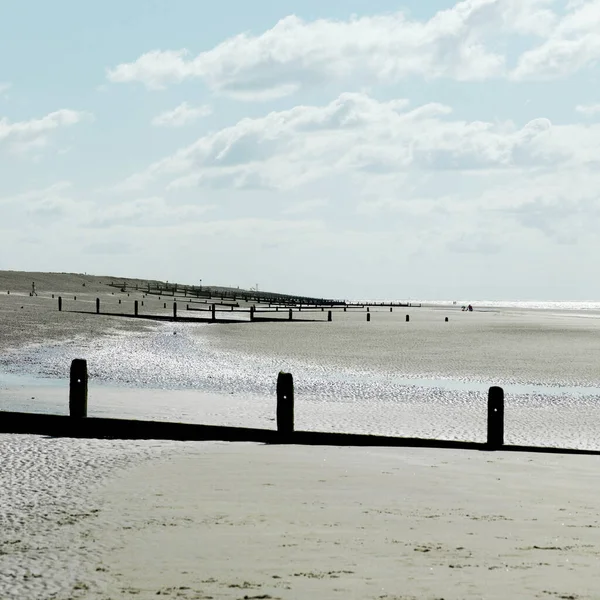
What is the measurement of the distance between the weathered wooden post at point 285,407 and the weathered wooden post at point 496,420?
314 centimetres

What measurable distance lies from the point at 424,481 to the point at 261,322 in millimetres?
61770

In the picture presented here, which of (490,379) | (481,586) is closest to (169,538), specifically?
(481,586)

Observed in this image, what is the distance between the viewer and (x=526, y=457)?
1341cm

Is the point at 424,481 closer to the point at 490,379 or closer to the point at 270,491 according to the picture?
the point at 270,491

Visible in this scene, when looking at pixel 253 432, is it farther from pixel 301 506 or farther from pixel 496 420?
pixel 301 506

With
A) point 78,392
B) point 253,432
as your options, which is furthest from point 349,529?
point 78,392

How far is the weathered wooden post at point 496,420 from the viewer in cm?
1434

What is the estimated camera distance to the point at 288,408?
47.7 feet

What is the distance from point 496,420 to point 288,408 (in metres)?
3.31

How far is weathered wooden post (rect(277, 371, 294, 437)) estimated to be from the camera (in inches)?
563

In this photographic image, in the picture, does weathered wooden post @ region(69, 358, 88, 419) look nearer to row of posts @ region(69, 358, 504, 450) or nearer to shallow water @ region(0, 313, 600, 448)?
row of posts @ region(69, 358, 504, 450)

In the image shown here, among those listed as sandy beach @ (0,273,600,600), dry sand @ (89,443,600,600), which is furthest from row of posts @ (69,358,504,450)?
dry sand @ (89,443,600,600)

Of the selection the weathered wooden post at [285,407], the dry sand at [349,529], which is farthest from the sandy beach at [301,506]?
→ the weathered wooden post at [285,407]

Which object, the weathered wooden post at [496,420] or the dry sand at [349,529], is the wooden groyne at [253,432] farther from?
the dry sand at [349,529]
